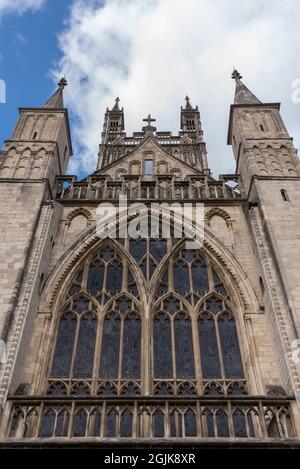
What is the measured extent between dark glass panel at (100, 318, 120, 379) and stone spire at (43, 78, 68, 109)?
28.8ft

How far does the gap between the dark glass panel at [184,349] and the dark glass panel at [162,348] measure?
165 millimetres

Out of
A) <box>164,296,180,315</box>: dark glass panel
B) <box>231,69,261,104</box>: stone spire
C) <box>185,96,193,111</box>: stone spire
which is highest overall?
<box>185,96,193,111</box>: stone spire

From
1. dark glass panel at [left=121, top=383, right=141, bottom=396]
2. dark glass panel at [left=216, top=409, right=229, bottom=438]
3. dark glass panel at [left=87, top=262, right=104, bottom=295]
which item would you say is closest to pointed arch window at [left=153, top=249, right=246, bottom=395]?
dark glass panel at [left=121, top=383, right=141, bottom=396]

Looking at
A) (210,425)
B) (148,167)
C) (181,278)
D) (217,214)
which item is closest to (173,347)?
(210,425)

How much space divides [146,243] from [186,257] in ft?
3.65

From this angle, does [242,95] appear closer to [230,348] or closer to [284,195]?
[284,195]

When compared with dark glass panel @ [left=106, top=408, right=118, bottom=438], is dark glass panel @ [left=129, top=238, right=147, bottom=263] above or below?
above

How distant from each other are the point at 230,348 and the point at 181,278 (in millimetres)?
2140

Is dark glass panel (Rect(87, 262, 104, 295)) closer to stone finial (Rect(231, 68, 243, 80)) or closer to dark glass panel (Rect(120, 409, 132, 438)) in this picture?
dark glass panel (Rect(120, 409, 132, 438))

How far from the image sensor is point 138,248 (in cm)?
1221

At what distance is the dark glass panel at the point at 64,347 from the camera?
9.69 metres

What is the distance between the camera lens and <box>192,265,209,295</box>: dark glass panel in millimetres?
11164

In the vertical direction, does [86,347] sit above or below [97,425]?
above

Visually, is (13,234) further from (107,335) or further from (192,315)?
(192,315)
